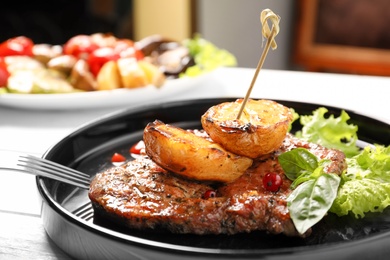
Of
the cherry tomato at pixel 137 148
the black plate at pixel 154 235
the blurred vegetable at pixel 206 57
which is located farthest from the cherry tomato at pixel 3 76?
the cherry tomato at pixel 137 148

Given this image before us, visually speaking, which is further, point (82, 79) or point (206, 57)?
point (206, 57)

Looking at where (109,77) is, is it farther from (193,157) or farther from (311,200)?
(311,200)

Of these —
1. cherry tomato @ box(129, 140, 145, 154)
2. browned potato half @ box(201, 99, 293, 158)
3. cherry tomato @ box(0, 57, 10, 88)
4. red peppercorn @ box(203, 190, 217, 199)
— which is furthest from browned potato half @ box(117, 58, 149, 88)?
red peppercorn @ box(203, 190, 217, 199)

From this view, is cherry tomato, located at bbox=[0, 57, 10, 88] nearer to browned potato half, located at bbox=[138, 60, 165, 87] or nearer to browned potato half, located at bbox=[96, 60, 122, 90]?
browned potato half, located at bbox=[96, 60, 122, 90]

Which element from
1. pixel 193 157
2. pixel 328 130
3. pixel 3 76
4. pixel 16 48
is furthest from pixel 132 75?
pixel 193 157

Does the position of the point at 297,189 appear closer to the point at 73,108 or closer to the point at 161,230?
the point at 161,230

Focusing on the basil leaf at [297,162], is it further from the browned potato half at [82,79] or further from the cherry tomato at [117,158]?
the browned potato half at [82,79]

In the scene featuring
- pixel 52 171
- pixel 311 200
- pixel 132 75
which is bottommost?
pixel 132 75
